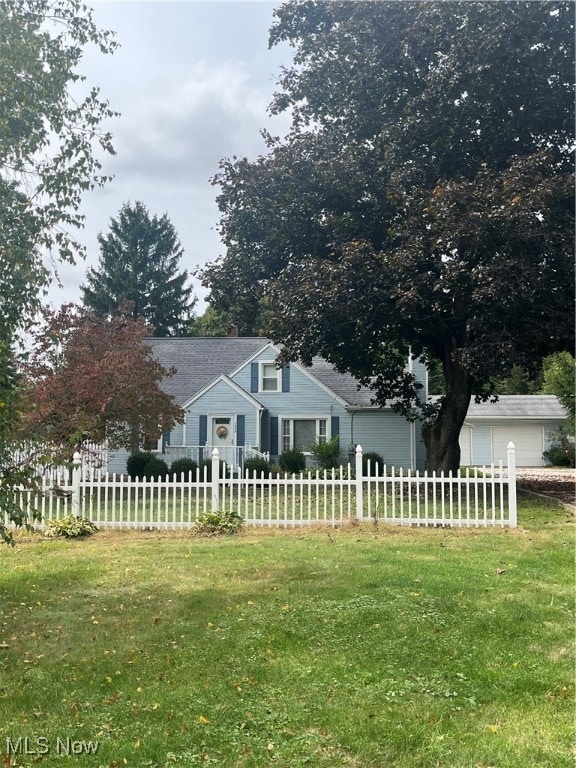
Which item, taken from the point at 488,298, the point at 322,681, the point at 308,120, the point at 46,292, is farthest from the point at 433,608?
the point at 308,120

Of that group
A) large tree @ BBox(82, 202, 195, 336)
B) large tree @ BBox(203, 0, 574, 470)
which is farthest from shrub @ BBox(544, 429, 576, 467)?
large tree @ BBox(82, 202, 195, 336)

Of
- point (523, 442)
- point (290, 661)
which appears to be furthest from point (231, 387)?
point (290, 661)

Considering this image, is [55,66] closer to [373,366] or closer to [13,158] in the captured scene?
[13,158]

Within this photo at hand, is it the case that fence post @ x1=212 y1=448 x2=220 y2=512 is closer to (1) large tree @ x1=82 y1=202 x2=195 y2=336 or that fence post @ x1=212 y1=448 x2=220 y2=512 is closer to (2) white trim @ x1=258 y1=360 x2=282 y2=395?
(2) white trim @ x1=258 y1=360 x2=282 y2=395

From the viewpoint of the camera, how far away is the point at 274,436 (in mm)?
23438

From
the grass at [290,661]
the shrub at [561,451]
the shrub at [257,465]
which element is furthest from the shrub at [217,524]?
the shrub at [561,451]

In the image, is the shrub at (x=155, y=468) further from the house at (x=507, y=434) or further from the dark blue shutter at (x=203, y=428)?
the house at (x=507, y=434)

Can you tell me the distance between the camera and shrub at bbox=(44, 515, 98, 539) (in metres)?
9.87

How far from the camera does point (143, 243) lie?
4797cm

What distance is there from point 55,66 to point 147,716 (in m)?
5.83

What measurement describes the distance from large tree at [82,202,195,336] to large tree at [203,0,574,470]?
3046cm

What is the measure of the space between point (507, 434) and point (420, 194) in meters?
20.8

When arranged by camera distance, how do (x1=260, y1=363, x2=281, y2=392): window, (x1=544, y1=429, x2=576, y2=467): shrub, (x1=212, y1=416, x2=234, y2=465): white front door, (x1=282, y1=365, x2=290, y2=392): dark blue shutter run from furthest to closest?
(x1=544, y1=429, x2=576, y2=467): shrub
(x1=260, y1=363, x2=281, y2=392): window
(x1=282, y1=365, x2=290, y2=392): dark blue shutter
(x1=212, y1=416, x2=234, y2=465): white front door
